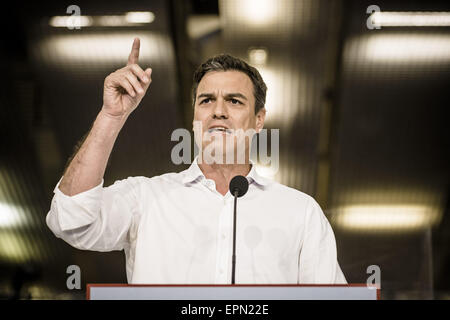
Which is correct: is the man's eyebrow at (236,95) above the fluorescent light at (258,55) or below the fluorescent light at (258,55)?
below

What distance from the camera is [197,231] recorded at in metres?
1.54

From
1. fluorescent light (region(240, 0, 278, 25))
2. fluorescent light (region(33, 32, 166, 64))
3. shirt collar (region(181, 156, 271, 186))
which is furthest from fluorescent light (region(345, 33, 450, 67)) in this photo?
shirt collar (region(181, 156, 271, 186))

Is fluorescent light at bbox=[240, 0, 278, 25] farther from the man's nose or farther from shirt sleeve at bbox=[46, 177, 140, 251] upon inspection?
shirt sleeve at bbox=[46, 177, 140, 251]

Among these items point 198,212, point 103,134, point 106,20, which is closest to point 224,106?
point 198,212

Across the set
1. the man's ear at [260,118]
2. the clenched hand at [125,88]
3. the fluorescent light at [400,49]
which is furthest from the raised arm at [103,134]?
the fluorescent light at [400,49]

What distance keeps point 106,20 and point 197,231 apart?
1.70 metres

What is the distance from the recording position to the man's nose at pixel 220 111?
1.64 metres

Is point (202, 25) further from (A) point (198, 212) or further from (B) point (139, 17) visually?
(A) point (198, 212)

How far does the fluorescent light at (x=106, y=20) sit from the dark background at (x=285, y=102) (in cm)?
3

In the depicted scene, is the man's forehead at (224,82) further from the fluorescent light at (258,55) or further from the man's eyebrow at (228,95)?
the fluorescent light at (258,55)

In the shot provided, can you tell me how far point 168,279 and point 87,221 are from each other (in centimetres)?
26

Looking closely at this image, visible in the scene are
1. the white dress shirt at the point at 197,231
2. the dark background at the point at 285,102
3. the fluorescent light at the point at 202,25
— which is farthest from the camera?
the fluorescent light at the point at 202,25

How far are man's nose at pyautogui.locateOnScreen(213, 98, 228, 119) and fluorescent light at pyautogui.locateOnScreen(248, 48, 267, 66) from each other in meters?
1.91
